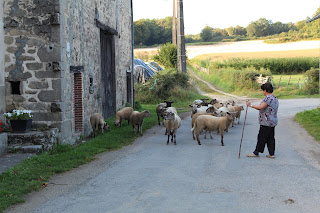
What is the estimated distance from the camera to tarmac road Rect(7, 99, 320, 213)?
5.56 meters

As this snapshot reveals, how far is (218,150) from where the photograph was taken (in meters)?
9.98

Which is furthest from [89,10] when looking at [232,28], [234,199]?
[232,28]

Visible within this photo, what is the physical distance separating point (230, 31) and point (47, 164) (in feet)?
369

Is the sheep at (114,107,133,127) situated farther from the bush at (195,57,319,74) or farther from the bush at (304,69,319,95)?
the bush at (195,57,319,74)

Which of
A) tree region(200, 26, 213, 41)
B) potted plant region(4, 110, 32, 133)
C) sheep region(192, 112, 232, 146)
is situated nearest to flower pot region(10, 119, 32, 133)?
potted plant region(4, 110, 32, 133)

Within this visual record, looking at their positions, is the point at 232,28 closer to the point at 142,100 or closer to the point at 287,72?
the point at 287,72

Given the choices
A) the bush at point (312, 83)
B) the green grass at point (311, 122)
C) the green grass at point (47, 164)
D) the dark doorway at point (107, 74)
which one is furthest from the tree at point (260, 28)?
the green grass at point (47, 164)

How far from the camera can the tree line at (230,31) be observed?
81900 mm

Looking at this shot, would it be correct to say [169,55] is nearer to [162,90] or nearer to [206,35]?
[162,90]

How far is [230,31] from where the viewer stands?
378 ft

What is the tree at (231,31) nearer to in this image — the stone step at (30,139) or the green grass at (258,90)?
the green grass at (258,90)

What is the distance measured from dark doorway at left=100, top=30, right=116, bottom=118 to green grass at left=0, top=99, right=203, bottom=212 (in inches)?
137

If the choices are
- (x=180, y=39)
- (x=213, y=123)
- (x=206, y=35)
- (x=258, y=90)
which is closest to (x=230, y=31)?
(x=206, y=35)

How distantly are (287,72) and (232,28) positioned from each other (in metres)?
72.1
